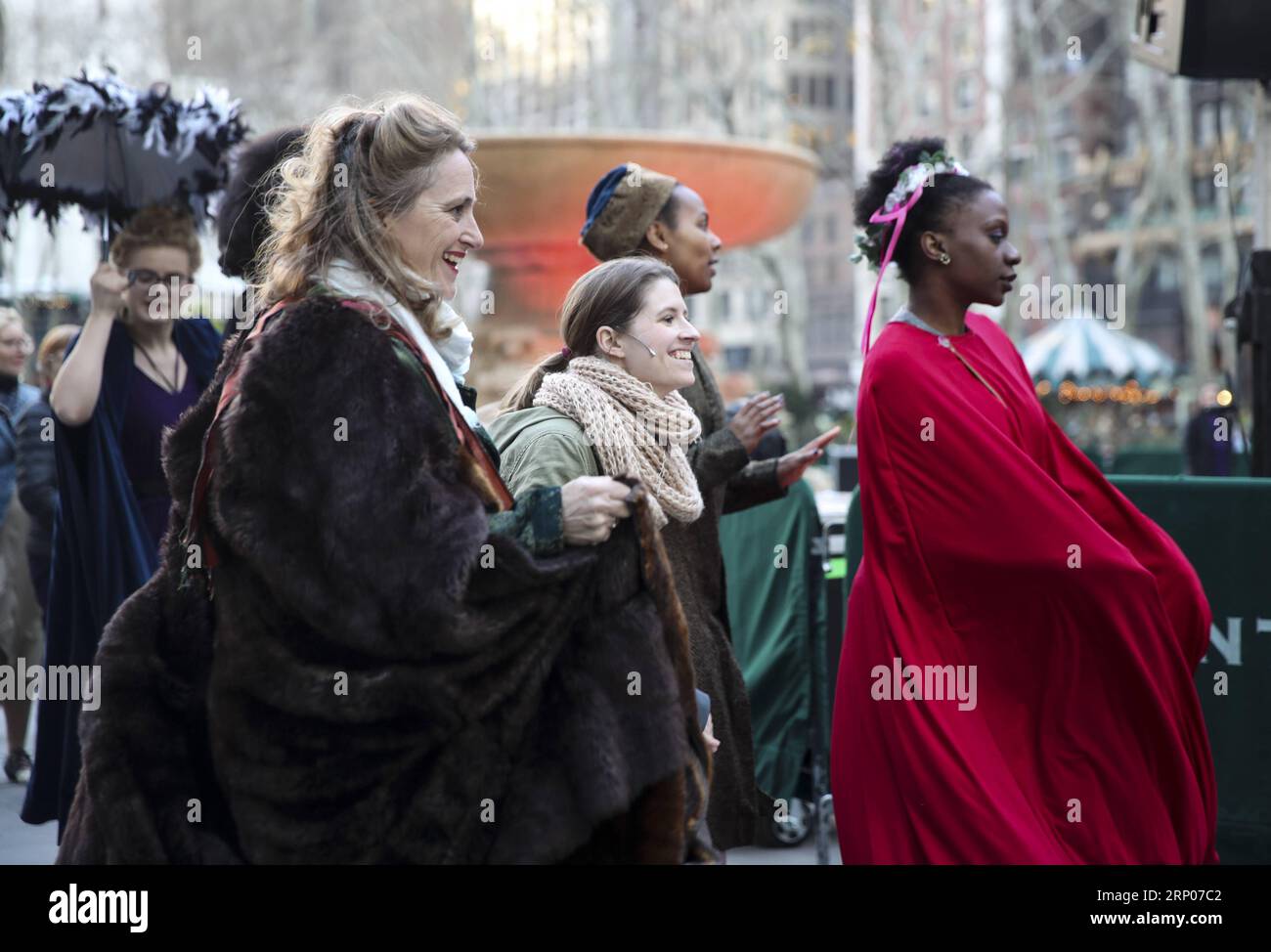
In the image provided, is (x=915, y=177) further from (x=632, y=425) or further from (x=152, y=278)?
(x=152, y=278)

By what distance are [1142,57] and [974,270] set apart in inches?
108

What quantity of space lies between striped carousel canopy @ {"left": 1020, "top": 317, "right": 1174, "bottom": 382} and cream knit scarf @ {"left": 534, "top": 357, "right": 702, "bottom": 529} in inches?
797

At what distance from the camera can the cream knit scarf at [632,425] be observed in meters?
3.35

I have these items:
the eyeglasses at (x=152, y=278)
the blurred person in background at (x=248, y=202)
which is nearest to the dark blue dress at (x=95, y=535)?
the eyeglasses at (x=152, y=278)

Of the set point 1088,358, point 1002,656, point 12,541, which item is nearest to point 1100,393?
point 1088,358

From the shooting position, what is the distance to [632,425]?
134 inches

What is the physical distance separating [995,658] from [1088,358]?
65.7 ft

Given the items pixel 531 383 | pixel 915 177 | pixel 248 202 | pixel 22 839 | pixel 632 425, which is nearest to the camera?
pixel 632 425

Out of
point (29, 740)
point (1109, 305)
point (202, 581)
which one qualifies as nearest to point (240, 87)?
point (29, 740)

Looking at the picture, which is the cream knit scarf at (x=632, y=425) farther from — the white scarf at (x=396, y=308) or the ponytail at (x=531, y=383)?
the white scarf at (x=396, y=308)

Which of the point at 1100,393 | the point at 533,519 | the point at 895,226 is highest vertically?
the point at 895,226

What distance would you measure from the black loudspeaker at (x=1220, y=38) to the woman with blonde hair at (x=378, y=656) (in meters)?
3.98
